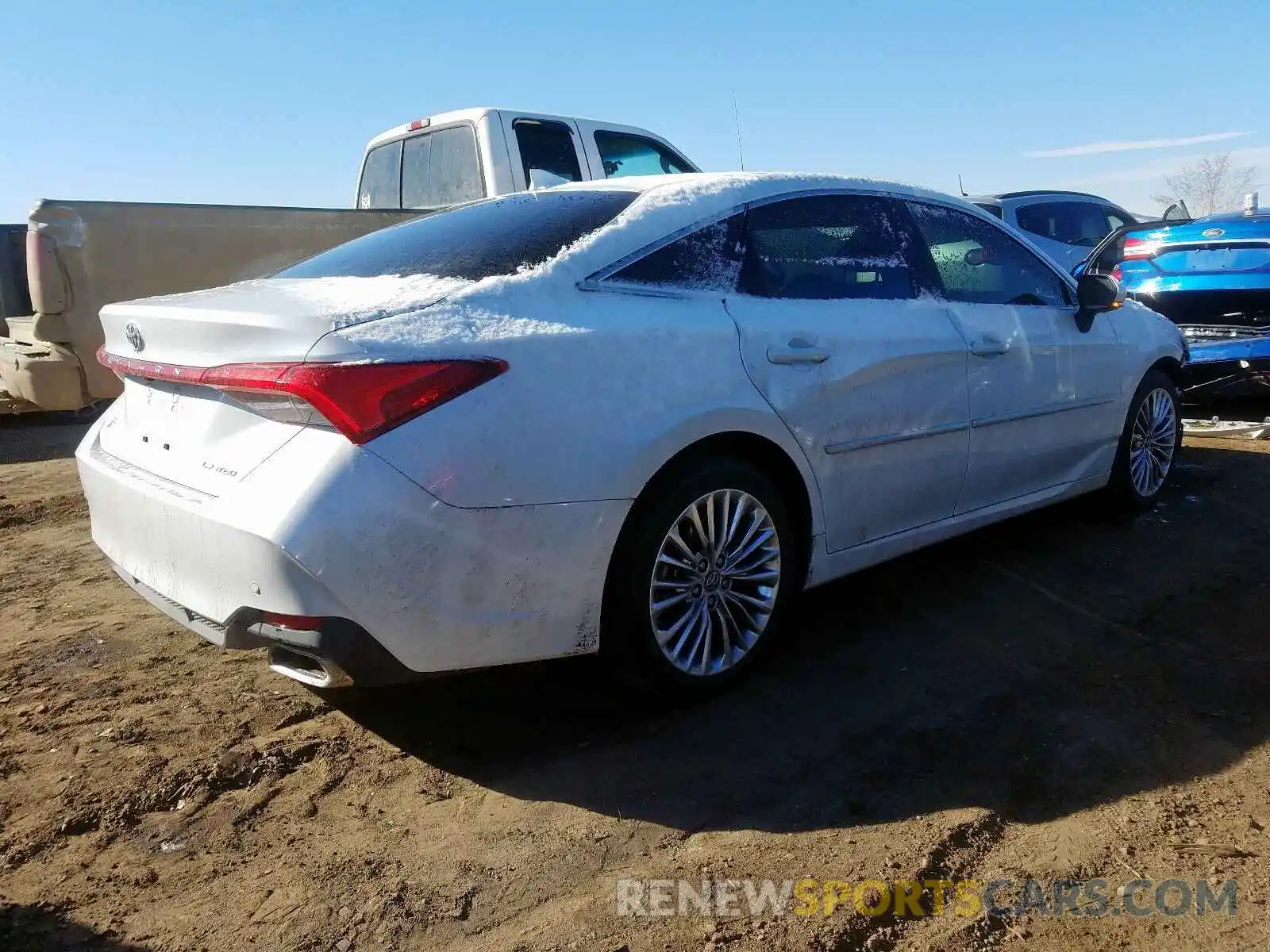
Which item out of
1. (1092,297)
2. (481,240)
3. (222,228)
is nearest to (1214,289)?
(1092,297)

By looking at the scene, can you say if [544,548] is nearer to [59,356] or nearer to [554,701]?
[554,701]

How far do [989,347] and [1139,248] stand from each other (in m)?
4.49

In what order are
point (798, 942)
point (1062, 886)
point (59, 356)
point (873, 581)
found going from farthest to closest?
point (59, 356)
point (873, 581)
point (1062, 886)
point (798, 942)

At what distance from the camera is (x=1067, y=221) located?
11391 mm

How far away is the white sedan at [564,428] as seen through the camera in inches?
95.8

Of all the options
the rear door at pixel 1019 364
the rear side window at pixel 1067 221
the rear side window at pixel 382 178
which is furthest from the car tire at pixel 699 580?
the rear side window at pixel 1067 221

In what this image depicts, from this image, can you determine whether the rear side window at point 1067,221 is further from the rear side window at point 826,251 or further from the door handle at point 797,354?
the door handle at point 797,354

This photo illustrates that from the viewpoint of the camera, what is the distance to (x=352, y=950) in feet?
6.88

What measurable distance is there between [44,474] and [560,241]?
5.23 meters

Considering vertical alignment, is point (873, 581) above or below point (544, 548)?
below

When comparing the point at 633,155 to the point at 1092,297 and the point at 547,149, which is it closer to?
the point at 547,149

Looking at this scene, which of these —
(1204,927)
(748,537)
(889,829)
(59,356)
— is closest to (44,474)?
(59,356)

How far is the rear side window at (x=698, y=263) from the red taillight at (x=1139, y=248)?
552 centimetres

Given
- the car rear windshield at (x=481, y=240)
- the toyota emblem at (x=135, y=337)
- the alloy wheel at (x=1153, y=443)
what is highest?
the car rear windshield at (x=481, y=240)
